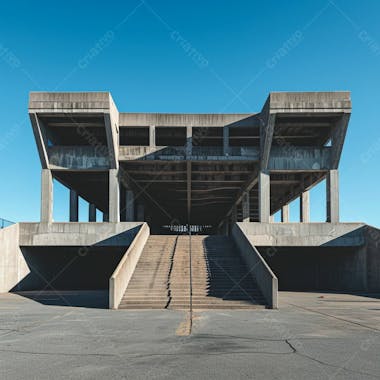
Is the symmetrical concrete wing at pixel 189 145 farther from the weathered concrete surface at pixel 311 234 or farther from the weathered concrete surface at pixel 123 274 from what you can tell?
the weathered concrete surface at pixel 123 274

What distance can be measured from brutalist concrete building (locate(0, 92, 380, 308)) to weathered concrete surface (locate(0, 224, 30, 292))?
0.22ft

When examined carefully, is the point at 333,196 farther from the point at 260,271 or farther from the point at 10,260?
the point at 10,260

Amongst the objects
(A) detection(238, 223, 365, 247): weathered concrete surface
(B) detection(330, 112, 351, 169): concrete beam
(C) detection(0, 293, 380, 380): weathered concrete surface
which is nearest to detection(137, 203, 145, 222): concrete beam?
(A) detection(238, 223, 365, 247): weathered concrete surface

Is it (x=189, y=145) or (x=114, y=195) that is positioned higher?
(x=189, y=145)

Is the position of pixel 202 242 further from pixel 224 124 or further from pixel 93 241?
pixel 224 124

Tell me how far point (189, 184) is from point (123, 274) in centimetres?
2107

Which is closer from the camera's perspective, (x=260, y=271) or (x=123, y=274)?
(x=123, y=274)

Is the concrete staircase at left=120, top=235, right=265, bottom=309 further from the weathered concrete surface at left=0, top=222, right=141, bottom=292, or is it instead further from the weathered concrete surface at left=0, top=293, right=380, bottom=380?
the weathered concrete surface at left=0, top=222, right=141, bottom=292

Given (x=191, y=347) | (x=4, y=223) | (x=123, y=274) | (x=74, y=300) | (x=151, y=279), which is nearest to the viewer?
(x=191, y=347)

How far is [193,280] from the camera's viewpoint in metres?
19.1

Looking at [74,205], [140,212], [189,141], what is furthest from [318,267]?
[74,205]

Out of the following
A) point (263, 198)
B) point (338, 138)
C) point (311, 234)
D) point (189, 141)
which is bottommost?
point (311, 234)

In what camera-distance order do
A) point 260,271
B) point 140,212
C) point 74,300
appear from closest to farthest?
point 260,271 < point 74,300 < point 140,212

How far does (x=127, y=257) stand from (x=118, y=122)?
16848 mm
